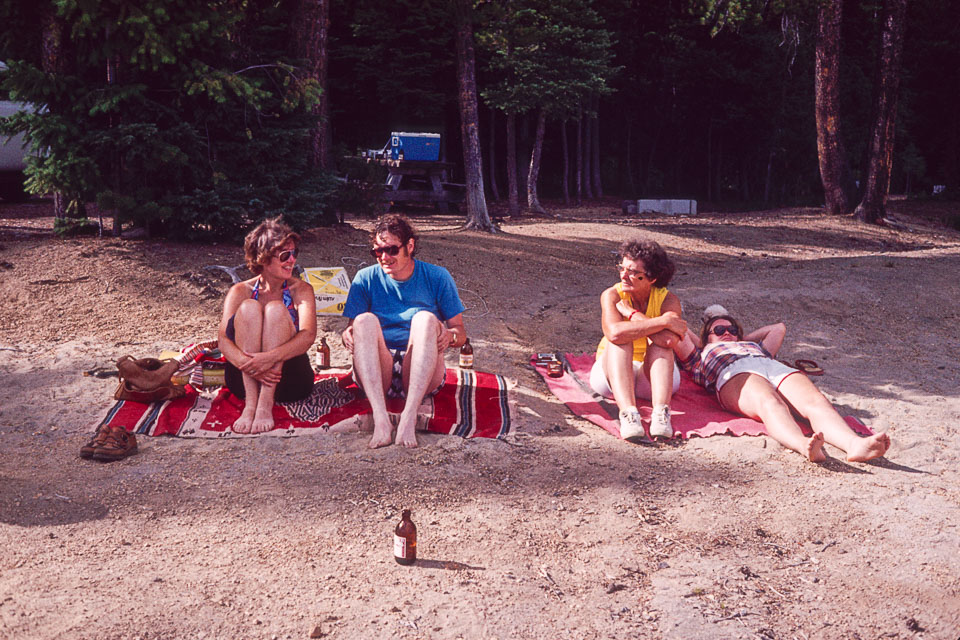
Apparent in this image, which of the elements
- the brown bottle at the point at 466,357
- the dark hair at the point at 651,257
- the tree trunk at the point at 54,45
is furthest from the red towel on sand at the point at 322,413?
the tree trunk at the point at 54,45

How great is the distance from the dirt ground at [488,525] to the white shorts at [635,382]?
1.08 feet

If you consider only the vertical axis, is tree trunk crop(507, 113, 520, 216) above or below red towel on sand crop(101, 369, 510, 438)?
above

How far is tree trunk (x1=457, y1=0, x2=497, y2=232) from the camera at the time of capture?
12258 millimetres

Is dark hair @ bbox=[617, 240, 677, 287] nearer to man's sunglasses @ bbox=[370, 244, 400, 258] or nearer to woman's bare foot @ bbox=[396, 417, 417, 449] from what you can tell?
man's sunglasses @ bbox=[370, 244, 400, 258]

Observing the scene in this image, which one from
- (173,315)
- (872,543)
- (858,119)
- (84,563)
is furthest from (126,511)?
(858,119)

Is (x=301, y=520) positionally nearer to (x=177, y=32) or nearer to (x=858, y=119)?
(x=177, y=32)

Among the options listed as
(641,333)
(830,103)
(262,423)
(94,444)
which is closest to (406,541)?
(262,423)

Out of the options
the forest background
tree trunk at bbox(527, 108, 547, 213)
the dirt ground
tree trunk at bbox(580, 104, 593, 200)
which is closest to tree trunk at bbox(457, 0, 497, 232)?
the forest background

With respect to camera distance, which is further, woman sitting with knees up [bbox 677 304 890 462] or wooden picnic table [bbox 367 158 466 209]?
wooden picnic table [bbox 367 158 466 209]

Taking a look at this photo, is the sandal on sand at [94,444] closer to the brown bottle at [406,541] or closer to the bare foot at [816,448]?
the brown bottle at [406,541]

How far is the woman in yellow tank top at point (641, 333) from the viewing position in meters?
4.62

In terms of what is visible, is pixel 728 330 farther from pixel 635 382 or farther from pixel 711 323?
pixel 635 382

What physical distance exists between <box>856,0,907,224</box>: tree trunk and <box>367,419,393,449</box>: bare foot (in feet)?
51.5

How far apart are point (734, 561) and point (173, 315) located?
571 centimetres
